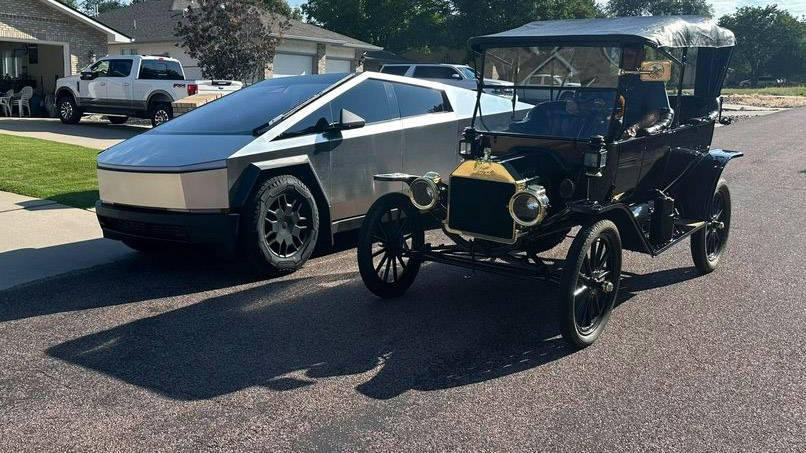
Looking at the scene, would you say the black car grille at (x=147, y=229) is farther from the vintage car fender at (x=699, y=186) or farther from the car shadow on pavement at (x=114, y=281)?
the vintage car fender at (x=699, y=186)

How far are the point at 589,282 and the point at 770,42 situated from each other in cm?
10718

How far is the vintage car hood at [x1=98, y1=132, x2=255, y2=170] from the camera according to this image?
19.2 feet

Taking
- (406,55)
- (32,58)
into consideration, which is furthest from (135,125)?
(406,55)

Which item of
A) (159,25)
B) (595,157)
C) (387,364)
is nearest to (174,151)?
(387,364)

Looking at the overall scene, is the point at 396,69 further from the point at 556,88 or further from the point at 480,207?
the point at 480,207

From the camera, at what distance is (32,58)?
2753cm

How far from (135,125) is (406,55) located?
41188 mm

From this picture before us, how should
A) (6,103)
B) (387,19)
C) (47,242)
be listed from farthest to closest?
(387,19)
(6,103)
(47,242)

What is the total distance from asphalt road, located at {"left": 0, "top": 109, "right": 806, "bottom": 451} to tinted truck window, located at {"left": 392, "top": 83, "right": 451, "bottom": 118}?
1.82 meters

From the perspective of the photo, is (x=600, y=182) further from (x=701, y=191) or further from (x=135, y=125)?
(x=135, y=125)

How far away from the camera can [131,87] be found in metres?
18.7

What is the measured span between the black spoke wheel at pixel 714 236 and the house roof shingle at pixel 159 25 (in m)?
23.8

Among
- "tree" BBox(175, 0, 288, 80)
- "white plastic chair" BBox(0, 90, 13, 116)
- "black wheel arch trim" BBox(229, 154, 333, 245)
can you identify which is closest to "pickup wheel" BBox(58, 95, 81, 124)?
"tree" BBox(175, 0, 288, 80)

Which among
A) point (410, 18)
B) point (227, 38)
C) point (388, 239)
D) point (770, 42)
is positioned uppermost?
point (770, 42)
